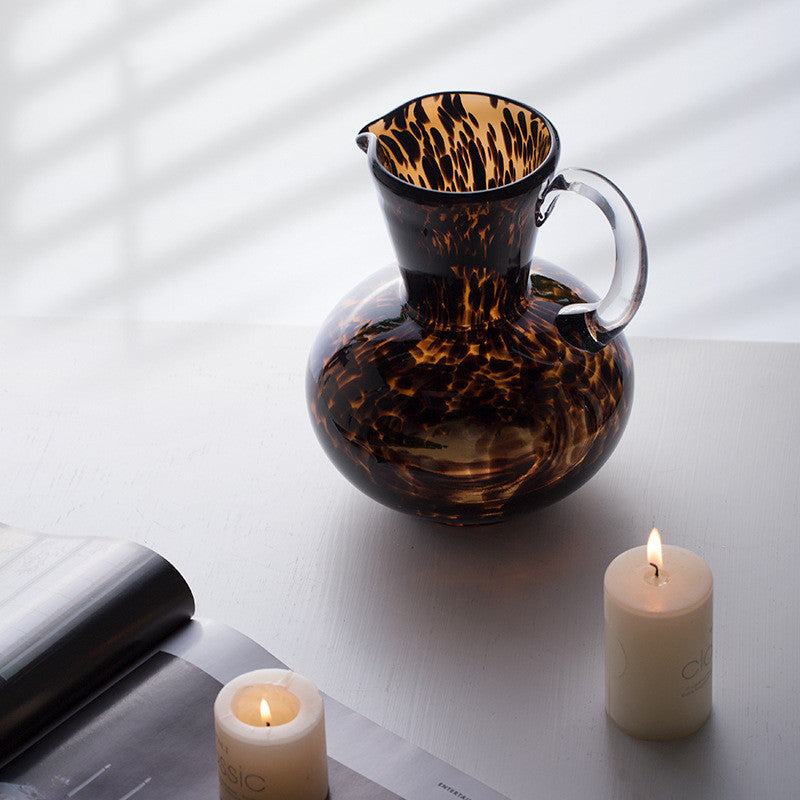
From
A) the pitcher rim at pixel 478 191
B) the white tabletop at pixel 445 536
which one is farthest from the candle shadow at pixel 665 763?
the pitcher rim at pixel 478 191

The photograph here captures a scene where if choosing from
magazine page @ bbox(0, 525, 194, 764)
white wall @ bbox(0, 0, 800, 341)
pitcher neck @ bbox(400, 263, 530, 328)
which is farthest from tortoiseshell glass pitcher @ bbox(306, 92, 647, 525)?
white wall @ bbox(0, 0, 800, 341)

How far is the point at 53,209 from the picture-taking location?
1.56 metres

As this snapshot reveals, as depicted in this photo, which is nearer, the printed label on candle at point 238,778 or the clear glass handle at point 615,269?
the printed label on candle at point 238,778

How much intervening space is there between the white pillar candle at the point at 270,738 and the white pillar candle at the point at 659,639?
142 mm

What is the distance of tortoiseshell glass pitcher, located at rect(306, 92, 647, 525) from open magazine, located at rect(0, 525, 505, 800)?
0.42ft

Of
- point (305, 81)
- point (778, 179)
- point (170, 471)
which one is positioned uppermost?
point (170, 471)

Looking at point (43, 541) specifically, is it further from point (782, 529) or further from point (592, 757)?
point (782, 529)

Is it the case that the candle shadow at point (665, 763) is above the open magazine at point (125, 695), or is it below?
below

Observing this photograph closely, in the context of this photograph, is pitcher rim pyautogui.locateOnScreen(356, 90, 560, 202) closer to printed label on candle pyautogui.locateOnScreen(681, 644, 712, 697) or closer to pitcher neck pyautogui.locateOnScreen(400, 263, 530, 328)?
pitcher neck pyautogui.locateOnScreen(400, 263, 530, 328)

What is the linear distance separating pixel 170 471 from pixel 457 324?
25cm

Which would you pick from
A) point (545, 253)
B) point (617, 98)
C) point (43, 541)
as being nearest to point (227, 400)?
point (43, 541)

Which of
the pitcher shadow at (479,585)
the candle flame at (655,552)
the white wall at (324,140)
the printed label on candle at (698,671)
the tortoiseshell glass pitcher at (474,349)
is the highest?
the tortoiseshell glass pitcher at (474,349)

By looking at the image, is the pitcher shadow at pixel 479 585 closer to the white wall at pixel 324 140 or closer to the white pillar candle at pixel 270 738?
the white pillar candle at pixel 270 738

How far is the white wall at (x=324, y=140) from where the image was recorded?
4.53 ft
